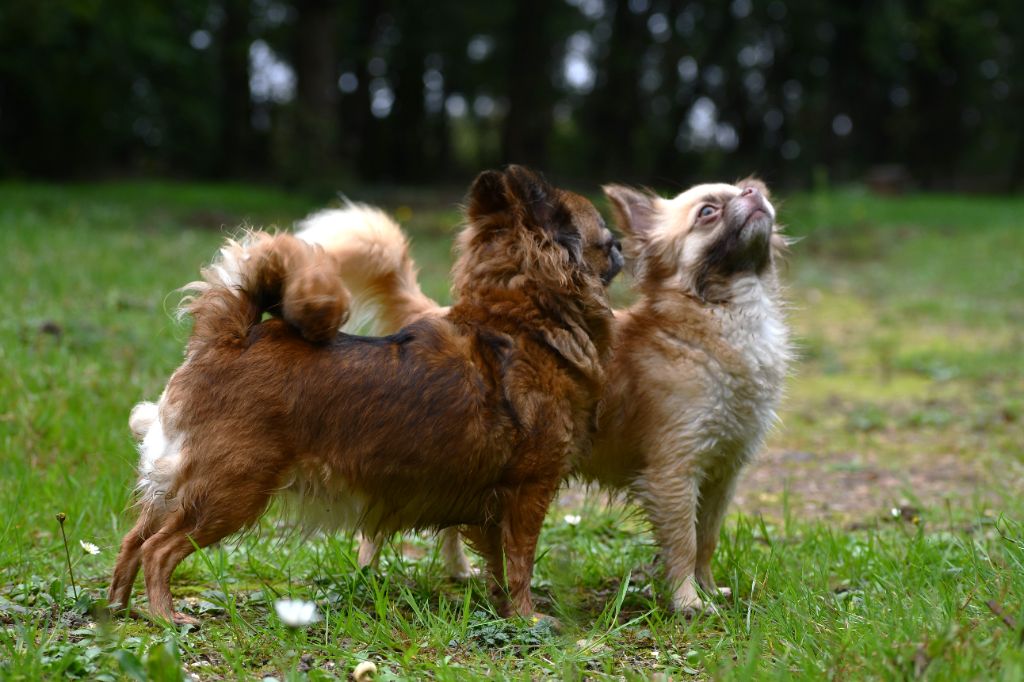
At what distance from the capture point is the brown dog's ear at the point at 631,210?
187 inches

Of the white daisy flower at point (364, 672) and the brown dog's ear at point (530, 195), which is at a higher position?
the brown dog's ear at point (530, 195)

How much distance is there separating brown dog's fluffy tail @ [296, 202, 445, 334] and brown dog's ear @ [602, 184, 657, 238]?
95 centimetres

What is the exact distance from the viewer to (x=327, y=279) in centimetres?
338

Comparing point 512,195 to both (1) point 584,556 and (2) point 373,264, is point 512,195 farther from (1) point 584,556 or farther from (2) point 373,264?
(1) point 584,556

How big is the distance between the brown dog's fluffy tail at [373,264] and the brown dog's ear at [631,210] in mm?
950

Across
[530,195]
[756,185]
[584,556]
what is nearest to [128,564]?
[584,556]

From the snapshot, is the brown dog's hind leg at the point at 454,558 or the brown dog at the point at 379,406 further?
the brown dog's hind leg at the point at 454,558

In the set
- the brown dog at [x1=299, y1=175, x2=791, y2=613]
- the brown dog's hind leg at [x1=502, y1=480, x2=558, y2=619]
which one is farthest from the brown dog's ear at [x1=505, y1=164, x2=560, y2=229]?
the brown dog's hind leg at [x1=502, y1=480, x2=558, y2=619]

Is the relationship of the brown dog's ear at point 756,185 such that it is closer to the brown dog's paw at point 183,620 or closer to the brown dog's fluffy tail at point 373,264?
the brown dog's fluffy tail at point 373,264

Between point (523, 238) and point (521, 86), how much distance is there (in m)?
19.8

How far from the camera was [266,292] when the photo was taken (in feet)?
11.5

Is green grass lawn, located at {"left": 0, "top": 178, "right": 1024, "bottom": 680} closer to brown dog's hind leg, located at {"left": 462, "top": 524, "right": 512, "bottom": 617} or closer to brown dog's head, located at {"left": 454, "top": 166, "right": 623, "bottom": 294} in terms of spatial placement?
brown dog's hind leg, located at {"left": 462, "top": 524, "right": 512, "bottom": 617}

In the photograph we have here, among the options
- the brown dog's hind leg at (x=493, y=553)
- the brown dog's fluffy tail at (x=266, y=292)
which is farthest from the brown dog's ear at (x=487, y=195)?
the brown dog's hind leg at (x=493, y=553)

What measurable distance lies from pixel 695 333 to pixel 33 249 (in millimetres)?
7828
